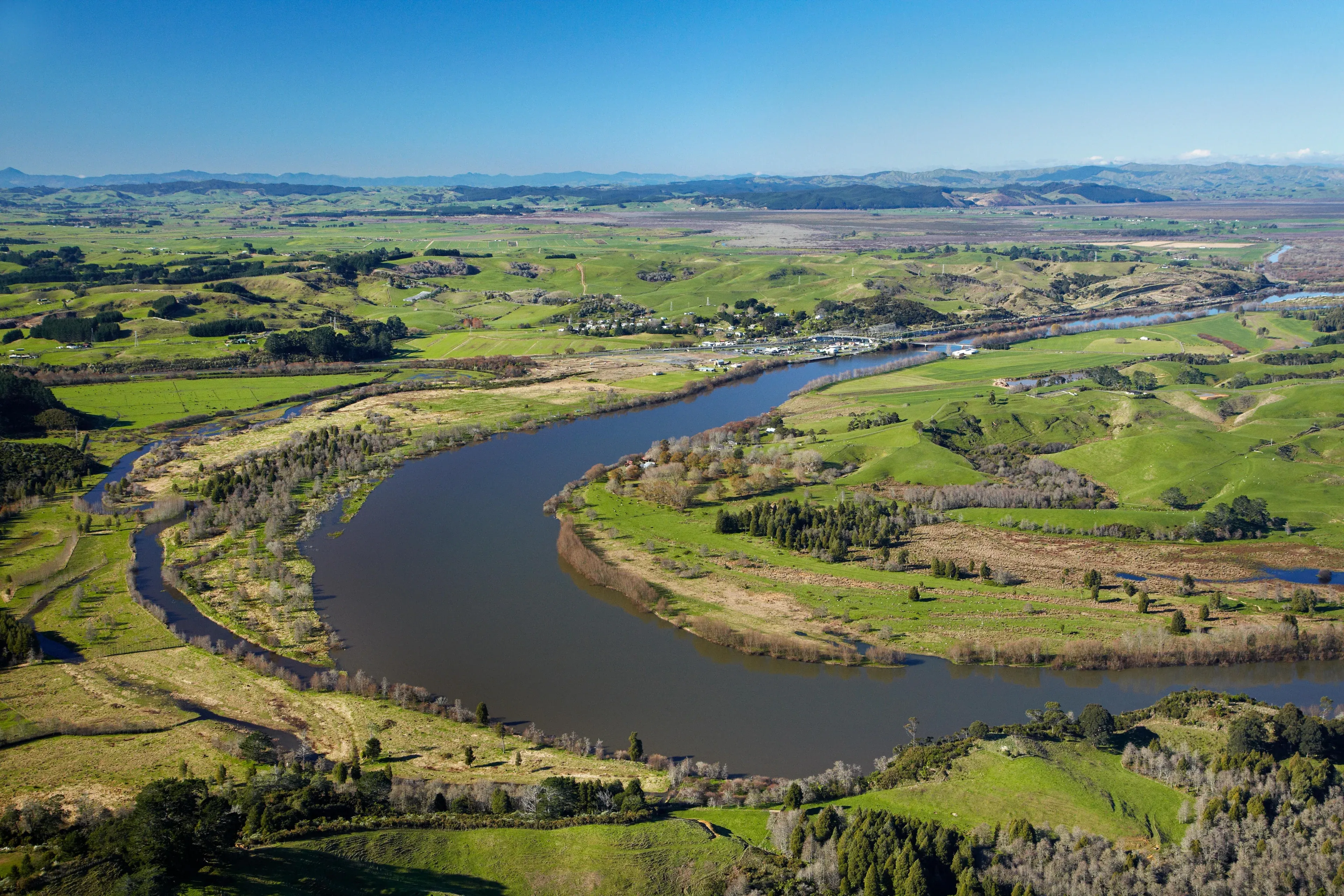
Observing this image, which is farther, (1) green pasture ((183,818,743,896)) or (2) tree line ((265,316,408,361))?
(2) tree line ((265,316,408,361))

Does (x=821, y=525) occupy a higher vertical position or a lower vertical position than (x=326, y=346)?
lower

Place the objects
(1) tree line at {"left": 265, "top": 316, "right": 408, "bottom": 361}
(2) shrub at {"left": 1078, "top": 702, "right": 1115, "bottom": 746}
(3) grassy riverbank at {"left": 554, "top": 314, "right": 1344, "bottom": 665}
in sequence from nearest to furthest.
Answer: (2) shrub at {"left": 1078, "top": 702, "right": 1115, "bottom": 746}, (3) grassy riverbank at {"left": 554, "top": 314, "right": 1344, "bottom": 665}, (1) tree line at {"left": 265, "top": 316, "right": 408, "bottom": 361}

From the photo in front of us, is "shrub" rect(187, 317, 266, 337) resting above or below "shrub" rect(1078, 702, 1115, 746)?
above

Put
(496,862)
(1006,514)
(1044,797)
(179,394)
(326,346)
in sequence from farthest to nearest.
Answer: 1. (326,346)
2. (179,394)
3. (1006,514)
4. (1044,797)
5. (496,862)

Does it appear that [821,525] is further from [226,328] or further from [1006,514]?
[226,328]

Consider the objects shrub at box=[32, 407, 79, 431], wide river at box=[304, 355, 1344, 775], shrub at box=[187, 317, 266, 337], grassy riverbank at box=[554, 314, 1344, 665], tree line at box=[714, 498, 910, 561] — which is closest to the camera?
wide river at box=[304, 355, 1344, 775]

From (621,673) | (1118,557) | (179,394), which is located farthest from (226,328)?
(1118,557)

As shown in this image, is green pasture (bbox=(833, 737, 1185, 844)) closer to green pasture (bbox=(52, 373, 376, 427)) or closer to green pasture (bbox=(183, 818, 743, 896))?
green pasture (bbox=(183, 818, 743, 896))

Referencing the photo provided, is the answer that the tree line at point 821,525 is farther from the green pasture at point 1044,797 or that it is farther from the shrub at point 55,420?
the shrub at point 55,420

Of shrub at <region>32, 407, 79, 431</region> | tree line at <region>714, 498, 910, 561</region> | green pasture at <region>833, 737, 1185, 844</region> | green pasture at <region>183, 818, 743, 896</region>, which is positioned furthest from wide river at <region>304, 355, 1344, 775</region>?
shrub at <region>32, 407, 79, 431</region>

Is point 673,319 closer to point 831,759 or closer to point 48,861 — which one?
point 831,759
